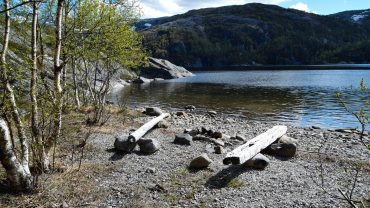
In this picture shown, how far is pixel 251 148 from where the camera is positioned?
15.7 m

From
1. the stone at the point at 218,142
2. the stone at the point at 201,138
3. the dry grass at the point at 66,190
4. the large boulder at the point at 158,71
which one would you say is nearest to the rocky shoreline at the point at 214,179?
the dry grass at the point at 66,190

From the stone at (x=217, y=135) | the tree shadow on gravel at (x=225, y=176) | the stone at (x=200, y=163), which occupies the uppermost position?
the stone at (x=200, y=163)

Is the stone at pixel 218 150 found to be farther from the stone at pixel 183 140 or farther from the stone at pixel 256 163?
the stone at pixel 256 163

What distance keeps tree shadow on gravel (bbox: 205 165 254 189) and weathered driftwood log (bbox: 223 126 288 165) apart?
1.88ft

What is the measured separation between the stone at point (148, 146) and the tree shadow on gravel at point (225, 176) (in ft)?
14.7

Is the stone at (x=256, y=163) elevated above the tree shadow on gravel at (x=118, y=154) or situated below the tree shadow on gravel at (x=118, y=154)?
below

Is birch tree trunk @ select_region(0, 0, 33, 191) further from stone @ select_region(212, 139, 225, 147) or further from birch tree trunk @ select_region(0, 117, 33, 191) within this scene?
stone @ select_region(212, 139, 225, 147)

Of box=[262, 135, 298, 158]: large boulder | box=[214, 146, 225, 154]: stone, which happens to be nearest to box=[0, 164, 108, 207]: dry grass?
box=[214, 146, 225, 154]: stone

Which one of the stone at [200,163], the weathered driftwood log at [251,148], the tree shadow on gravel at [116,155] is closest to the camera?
the weathered driftwood log at [251,148]

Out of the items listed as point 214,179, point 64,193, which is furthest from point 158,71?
point 64,193

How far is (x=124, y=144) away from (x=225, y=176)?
5992 millimetres

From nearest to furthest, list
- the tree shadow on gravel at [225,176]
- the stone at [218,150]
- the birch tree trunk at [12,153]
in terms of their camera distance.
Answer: the birch tree trunk at [12,153], the tree shadow on gravel at [225,176], the stone at [218,150]

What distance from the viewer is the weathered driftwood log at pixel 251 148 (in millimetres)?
13969

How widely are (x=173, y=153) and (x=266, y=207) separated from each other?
7.36 meters
